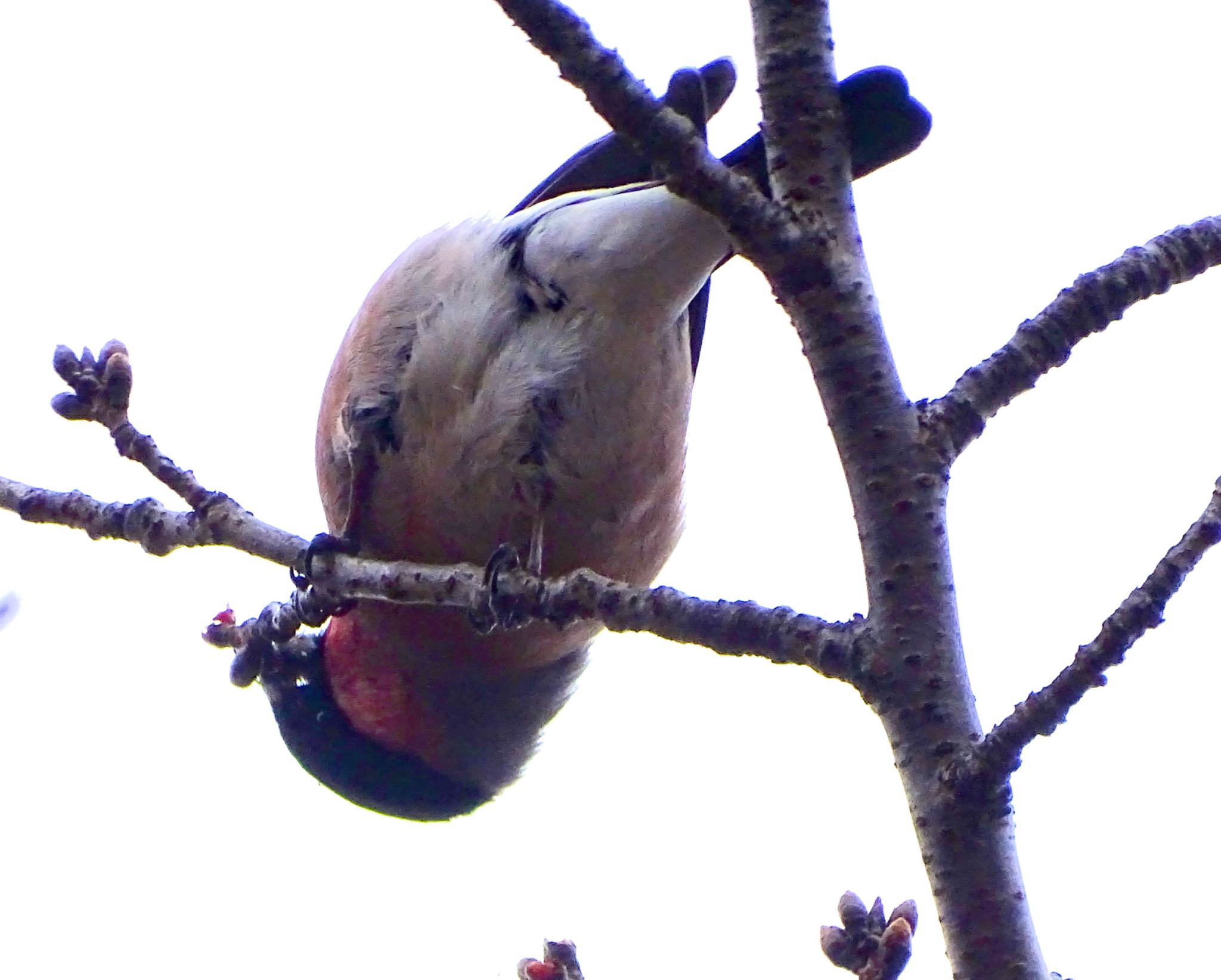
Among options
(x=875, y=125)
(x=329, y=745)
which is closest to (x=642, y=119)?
(x=875, y=125)

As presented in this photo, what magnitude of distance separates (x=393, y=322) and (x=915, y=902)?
1576mm

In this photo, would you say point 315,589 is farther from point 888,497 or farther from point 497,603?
point 888,497

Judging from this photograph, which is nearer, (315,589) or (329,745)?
(315,589)

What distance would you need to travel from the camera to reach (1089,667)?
124 centimetres

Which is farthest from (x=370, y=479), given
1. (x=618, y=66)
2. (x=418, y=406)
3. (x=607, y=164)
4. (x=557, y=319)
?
(x=618, y=66)

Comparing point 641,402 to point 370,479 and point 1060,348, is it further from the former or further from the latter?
point 1060,348

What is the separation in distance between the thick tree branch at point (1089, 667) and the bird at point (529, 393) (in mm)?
1255

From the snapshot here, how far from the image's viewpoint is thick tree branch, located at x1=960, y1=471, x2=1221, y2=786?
1.22 m

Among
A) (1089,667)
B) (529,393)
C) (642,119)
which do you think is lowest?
(1089,667)

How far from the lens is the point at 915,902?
4.99 feet

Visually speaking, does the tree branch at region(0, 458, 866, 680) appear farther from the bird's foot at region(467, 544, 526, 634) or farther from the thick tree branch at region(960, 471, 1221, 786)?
the thick tree branch at region(960, 471, 1221, 786)

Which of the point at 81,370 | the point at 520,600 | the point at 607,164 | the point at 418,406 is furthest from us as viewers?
the point at 607,164

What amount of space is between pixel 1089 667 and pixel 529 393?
147 cm

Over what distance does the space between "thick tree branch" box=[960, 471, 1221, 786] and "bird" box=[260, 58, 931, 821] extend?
4.12 ft
